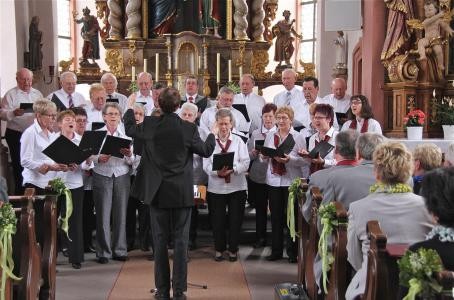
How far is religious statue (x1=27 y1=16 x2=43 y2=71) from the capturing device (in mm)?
14289

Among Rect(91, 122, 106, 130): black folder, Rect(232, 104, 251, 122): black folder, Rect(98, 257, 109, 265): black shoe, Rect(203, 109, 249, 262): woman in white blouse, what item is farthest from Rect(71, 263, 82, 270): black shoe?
Rect(232, 104, 251, 122): black folder

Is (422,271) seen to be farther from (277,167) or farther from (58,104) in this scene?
(58,104)

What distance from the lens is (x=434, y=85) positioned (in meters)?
9.12

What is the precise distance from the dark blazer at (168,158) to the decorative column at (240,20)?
392 inches

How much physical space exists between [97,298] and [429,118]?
202 inches

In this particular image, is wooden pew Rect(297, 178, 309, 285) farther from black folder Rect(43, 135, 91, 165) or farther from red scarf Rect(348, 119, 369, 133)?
black folder Rect(43, 135, 91, 165)

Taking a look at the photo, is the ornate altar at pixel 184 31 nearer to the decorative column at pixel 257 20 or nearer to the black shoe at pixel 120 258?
the decorative column at pixel 257 20

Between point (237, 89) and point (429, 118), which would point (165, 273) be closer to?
point (237, 89)

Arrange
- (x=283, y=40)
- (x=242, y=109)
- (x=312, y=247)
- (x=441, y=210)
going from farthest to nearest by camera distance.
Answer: (x=283, y=40)
(x=242, y=109)
(x=312, y=247)
(x=441, y=210)

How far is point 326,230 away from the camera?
4320mm

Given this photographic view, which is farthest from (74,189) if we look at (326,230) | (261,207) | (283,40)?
(283,40)

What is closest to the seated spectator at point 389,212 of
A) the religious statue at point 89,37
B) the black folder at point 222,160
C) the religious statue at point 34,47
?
the black folder at point 222,160

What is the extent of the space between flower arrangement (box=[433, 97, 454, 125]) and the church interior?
0.01 meters

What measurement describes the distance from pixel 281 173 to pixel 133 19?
8792mm
